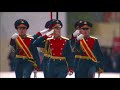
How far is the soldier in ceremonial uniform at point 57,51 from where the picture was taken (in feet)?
29.3

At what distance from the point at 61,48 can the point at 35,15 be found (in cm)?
49

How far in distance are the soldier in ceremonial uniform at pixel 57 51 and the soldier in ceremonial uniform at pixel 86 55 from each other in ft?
0.46

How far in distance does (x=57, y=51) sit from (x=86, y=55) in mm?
342

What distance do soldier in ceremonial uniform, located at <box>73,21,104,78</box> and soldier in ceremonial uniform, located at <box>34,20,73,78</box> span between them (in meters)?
0.14

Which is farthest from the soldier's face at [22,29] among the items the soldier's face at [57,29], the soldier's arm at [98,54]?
the soldier's arm at [98,54]

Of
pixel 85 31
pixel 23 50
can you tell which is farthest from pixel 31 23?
pixel 85 31

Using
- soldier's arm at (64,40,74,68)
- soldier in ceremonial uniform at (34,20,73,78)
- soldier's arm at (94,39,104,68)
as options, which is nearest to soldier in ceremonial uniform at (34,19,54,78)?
soldier in ceremonial uniform at (34,20,73,78)

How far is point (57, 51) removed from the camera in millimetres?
8961

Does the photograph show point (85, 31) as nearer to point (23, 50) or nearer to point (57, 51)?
point (57, 51)

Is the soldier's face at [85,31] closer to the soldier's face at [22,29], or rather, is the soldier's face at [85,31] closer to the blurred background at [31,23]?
the blurred background at [31,23]

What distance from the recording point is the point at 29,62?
911 centimetres
